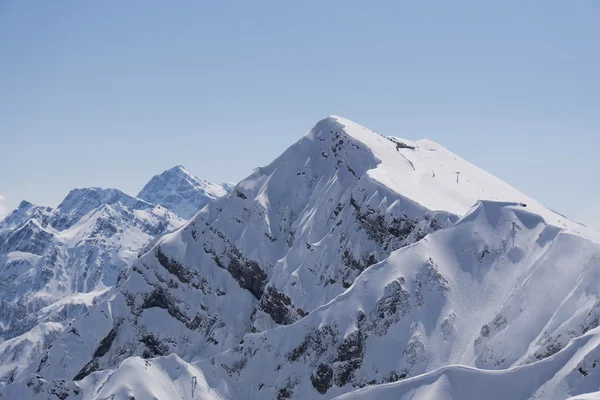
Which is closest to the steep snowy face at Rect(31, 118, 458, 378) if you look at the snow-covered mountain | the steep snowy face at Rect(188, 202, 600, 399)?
the snow-covered mountain

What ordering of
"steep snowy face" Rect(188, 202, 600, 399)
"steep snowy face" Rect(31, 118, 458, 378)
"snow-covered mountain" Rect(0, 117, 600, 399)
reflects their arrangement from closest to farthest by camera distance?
"steep snowy face" Rect(188, 202, 600, 399)
"snow-covered mountain" Rect(0, 117, 600, 399)
"steep snowy face" Rect(31, 118, 458, 378)

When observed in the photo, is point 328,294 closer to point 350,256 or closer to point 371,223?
point 350,256

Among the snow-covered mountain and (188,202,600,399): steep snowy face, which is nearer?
(188,202,600,399): steep snowy face

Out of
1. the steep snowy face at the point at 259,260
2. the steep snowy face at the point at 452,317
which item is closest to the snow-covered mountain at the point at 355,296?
the steep snowy face at the point at 452,317

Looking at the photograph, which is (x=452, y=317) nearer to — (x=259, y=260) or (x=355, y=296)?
(x=355, y=296)

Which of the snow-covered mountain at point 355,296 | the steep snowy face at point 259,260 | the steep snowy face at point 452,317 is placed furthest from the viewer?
the steep snowy face at point 259,260

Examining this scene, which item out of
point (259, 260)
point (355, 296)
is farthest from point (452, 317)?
point (259, 260)

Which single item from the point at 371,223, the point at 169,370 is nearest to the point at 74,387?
the point at 169,370

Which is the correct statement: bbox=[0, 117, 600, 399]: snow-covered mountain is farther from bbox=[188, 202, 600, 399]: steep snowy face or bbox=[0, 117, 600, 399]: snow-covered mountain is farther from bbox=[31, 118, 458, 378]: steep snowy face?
bbox=[31, 118, 458, 378]: steep snowy face

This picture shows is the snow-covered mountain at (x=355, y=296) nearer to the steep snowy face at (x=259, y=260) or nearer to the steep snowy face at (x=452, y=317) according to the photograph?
the steep snowy face at (x=452, y=317)
